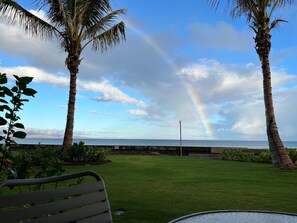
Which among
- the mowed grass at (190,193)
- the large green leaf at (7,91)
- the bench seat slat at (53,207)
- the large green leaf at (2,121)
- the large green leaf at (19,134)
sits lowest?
the mowed grass at (190,193)

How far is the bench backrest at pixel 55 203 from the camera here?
1702 millimetres

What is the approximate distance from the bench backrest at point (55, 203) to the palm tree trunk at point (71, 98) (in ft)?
41.4

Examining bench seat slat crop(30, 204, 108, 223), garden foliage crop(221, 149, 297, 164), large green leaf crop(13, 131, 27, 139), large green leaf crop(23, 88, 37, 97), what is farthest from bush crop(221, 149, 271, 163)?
bench seat slat crop(30, 204, 108, 223)

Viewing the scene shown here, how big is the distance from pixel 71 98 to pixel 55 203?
1333 cm

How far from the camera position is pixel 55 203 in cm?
199

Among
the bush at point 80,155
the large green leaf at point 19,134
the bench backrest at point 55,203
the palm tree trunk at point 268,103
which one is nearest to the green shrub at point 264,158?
the palm tree trunk at point 268,103

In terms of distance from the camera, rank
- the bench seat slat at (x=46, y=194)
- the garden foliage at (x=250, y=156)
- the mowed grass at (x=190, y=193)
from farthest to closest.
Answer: the garden foliage at (x=250, y=156) → the mowed grass at (x=190, y=193) → the bench seat slat at (x=46, y=194)

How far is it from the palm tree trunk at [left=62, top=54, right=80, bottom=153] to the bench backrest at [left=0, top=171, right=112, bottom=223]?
12621 millimetres

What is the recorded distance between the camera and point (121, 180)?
30.8ft

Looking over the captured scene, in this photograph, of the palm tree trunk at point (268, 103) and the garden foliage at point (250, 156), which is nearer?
the palm tree trunk at point (268, 103)

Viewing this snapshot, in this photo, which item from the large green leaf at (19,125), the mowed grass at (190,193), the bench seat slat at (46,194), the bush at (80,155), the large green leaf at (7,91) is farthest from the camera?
the bush at (80,155)

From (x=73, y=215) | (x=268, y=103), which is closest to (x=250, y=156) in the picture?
(x=268, y=103)

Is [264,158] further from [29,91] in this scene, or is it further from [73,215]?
[73,215]

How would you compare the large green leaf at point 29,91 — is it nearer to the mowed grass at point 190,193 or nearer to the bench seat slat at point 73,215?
the bench seat slat at point 73,215
